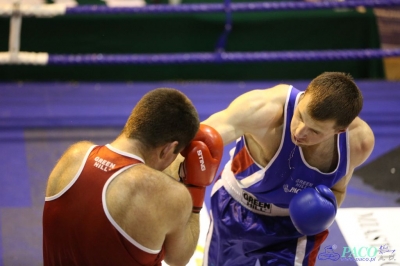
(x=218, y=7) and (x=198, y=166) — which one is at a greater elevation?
(x=198, y=166)

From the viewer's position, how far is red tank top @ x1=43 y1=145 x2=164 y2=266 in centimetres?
151

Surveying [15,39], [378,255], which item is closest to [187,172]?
[378,255]

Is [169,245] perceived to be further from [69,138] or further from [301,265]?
[69,138]

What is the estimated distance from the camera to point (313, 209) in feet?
6.07

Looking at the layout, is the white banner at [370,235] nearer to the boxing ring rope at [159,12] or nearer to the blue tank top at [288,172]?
the blue tank top at [288,172]

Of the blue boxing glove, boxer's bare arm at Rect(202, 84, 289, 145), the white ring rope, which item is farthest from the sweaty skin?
the white ring rope

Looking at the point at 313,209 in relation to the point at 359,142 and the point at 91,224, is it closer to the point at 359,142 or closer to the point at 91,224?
the point at 359,142

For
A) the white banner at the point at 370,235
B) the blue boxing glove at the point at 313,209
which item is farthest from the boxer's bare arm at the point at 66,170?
the white banner at the point at 370,235

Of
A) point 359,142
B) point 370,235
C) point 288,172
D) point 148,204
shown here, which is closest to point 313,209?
point 288,172

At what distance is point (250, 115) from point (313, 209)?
40cm

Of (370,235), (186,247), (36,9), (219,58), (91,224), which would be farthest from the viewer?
(219,58)

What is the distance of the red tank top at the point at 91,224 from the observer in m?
1.51

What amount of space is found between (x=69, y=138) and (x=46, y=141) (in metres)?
0.14

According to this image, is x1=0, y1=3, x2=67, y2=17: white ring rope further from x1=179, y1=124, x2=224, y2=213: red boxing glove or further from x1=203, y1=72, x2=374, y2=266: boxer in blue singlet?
x1=179, y1=124, x2=224, y2=213: red boxing glove
